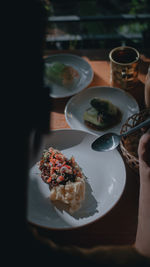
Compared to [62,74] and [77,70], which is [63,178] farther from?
[77,70]

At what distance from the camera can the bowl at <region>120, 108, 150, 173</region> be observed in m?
1.01

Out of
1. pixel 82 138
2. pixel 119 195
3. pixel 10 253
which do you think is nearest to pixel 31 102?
pixel 10 253

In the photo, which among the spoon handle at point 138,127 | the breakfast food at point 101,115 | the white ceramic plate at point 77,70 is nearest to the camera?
the spoon handle at point 138,127

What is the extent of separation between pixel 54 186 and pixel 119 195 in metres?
0.25

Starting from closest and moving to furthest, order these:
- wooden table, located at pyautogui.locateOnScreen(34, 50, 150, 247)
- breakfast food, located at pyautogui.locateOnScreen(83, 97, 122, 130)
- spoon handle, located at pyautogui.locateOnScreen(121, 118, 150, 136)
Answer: wooden table, located at pyautogui.locateOnScreen(34, 50, 150, 247), spoon handle, located at pyautogui.locateOnScreen(121, 118, 150, 136), breakfast food, located at pyautogui.locateOnScreen(83, 97, 122, 130)

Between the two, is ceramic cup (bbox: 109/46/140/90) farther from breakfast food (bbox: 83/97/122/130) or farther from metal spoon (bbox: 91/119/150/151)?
metal spoon (bbox: 91/119/150/151)

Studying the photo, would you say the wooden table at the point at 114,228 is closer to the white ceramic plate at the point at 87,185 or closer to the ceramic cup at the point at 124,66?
the white ceramic plate at the point at 87,185

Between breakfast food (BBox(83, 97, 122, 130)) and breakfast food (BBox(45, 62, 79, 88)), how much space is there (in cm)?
24

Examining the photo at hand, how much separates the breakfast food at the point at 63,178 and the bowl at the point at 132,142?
195mm

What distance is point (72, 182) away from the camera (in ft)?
3.43

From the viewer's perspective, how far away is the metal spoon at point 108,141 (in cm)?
109

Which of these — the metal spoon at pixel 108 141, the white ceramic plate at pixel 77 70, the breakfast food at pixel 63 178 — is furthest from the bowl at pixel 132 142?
the white ceramic plate at pixel 77 70

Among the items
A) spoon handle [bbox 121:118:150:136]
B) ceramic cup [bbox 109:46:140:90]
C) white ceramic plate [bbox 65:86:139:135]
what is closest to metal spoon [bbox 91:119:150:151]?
spoon handle [bbox 121:118:150:136]

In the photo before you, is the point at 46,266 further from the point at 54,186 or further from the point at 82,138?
the point at 82,138
